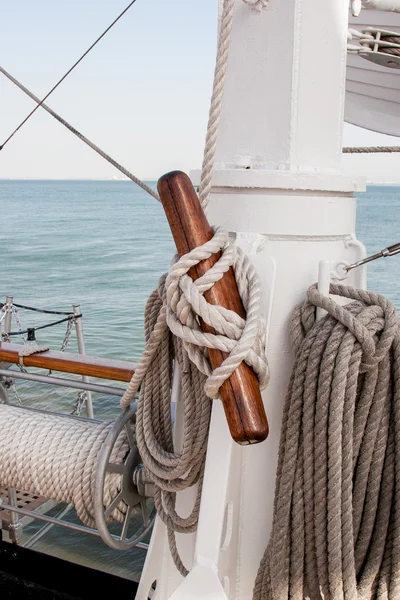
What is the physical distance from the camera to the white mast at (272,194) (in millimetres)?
1166

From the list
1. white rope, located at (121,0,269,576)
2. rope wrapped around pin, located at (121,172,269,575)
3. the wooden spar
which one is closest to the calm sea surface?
the wooden spar

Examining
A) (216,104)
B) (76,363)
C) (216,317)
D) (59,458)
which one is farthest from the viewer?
(76,363)

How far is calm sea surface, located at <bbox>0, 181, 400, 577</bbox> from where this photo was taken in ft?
24.2

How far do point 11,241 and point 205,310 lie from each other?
26625 mm

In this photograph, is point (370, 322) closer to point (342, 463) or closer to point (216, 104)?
point (342, 463)

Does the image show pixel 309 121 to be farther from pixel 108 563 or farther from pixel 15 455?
pixel 108 563

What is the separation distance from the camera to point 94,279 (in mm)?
17750

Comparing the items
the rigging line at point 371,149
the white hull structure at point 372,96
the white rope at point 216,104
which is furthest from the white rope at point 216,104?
the white hull structure at point 372,96

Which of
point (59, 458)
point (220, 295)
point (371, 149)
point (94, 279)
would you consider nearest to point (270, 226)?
point (220, 295)

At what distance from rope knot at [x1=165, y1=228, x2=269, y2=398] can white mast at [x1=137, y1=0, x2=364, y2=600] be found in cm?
13

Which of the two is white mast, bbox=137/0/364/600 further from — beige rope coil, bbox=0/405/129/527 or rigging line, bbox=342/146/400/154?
rigging line, bbox=342/146/400/154

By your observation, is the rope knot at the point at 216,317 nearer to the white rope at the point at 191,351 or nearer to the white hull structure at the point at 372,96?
the white rope at the point at 191,351

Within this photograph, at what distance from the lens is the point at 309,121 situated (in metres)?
1.20

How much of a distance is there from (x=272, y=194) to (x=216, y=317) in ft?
1.07
